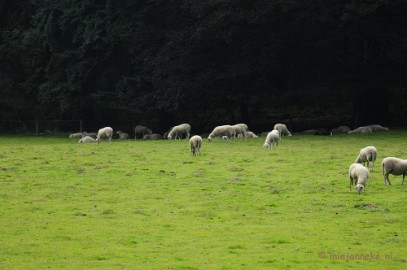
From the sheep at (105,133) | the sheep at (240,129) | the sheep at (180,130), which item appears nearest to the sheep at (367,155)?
the sheep at (240,129)

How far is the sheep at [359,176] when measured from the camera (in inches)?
1074

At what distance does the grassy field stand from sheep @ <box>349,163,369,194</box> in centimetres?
45

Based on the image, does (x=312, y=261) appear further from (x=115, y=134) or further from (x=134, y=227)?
(x=115, y=134)

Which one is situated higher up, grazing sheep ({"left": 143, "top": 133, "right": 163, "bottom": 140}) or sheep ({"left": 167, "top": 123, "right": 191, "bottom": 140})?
sheep ({"left": 167, "top": 123, "right": 191, "bottom": 140})

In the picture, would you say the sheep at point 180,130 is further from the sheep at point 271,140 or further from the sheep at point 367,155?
the sheep at point 367,155

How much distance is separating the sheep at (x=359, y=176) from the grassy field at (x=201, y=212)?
447mm

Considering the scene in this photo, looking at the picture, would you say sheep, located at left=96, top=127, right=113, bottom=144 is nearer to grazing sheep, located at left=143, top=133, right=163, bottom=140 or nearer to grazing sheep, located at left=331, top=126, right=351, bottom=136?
grazing sheep, located at left=143, top=133, right=163, bottom=140

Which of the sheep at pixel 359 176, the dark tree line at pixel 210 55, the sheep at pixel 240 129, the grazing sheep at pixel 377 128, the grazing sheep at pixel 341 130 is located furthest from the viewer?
the grazing sheep at pixel 341 130

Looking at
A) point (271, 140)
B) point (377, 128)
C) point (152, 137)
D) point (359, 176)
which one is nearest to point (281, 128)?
point (377, 128)

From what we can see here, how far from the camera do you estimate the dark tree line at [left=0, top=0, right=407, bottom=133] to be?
54.2 m

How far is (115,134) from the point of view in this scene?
64062 millimetres

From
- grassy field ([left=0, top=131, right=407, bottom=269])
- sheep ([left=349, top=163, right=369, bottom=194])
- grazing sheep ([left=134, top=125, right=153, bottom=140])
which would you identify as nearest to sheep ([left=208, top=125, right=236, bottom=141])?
grassy field ([left=0, top=131, right=407, bottom=269])

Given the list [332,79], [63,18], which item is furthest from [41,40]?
[332,79]

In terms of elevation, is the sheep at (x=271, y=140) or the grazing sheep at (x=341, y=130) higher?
the grazing sheep at (x=341, y=130)
